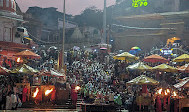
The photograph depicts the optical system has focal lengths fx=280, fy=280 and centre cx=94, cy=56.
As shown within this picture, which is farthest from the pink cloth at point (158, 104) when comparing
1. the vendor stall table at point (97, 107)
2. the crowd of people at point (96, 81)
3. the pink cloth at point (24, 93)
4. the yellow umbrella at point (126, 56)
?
the yellow umbrella at point (126, 56)

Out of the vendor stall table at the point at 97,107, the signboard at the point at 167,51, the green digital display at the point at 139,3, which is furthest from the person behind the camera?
the green digital display at the point at 139,3

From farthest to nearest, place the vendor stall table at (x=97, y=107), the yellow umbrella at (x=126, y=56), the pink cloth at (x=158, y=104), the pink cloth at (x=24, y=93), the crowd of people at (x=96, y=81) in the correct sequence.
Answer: the yellow umbrella at (x=126, y=56)
the pink cloth at (x=24, y=93)
the crowd of people at (x=96, y=81)
the pink cloth at (x=158, y=104)
the vendor stall table at (x=97, y=107)

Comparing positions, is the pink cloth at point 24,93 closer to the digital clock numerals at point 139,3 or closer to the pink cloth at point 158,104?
the pink cloth at point 158,104

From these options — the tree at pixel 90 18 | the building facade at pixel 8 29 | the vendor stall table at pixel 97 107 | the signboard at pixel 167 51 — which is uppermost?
the tree at pixel 90 18

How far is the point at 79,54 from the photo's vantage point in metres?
30.8

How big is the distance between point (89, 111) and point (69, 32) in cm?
3907

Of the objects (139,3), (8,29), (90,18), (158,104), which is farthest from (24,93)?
(90,18)

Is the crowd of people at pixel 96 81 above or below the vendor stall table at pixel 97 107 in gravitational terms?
above

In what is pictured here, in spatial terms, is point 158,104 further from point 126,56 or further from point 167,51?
point 167,51

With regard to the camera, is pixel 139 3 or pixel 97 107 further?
pixel 139 3

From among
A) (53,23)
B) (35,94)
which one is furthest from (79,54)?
(53,23)

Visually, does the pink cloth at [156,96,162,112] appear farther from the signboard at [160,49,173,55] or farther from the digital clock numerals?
the digital clock numerals

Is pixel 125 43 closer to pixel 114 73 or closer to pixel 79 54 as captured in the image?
pixel 79 54

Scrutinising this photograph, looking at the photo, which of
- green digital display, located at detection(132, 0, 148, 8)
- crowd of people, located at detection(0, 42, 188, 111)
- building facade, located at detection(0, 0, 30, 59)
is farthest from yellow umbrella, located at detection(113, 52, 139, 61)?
green digital display, located at detection(132, 0, 148, 8)
